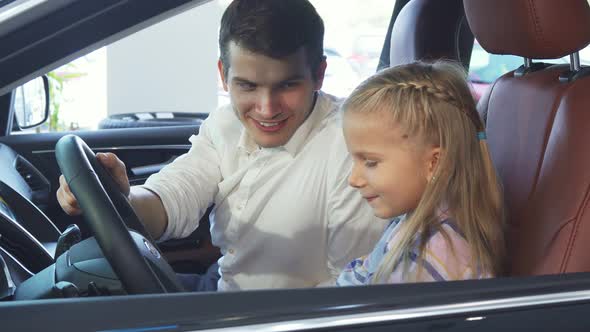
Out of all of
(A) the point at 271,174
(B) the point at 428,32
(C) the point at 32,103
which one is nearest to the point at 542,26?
Result: (A) the point at 271,174

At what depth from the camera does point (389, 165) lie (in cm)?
143

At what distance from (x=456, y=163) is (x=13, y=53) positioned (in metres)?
0.72

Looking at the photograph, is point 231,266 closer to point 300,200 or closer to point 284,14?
point 300,200

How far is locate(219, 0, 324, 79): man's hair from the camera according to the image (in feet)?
5.44

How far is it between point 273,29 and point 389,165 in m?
0.40

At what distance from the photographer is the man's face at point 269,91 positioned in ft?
5.45

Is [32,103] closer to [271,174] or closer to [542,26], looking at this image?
[271,174]

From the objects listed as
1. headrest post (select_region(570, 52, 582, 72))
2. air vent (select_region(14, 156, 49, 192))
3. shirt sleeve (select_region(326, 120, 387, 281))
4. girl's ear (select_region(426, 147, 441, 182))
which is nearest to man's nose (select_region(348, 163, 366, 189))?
girl's ear (select_region(426, 147, 441, 182))

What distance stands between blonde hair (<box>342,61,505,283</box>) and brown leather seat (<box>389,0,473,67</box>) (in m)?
0.80

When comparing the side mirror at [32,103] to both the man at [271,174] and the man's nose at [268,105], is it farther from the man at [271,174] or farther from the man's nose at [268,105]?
the man's nose at [268,105]

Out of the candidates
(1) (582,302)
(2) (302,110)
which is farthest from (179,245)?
(1) (582,302)

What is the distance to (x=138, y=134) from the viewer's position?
2791 millimetres

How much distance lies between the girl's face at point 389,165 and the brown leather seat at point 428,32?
0.86 meters

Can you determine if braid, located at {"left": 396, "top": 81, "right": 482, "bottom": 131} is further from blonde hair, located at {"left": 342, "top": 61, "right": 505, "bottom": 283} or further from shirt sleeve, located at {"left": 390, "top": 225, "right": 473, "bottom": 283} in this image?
shirt sleeve, located at {"left": 390, "top": 225, "right": 473, "bottom": 283}
